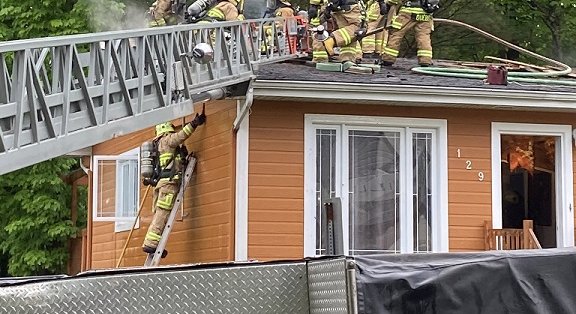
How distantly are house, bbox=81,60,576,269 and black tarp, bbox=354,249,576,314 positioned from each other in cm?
601

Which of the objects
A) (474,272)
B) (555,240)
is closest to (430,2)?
(555,240)

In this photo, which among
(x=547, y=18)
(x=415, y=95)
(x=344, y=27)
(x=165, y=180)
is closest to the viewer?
(x=415, y=95)

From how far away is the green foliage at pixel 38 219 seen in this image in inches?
830

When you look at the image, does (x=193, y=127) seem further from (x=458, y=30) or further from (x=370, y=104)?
(x=458, y=30)

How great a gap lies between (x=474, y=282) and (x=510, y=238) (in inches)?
267

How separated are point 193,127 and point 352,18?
2.53m

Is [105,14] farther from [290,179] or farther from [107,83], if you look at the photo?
[107,83]

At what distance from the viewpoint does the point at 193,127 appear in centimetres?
1112

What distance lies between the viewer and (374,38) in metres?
13.2

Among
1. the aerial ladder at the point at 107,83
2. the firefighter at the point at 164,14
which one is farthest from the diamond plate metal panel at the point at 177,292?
the firefighter at the point at 164,14

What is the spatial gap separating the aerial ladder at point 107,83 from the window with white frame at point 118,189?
378 centimetres

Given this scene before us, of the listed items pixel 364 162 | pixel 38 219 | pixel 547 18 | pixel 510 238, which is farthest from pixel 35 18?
pixel 510 238

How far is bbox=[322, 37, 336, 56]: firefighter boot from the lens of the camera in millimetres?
11954

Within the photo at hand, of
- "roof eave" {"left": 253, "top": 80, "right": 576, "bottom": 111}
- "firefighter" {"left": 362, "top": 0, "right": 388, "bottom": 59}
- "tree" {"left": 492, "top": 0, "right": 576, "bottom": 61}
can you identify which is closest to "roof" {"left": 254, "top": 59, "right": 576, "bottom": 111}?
"roof eave" {"left": 253, "top": 80, "right": 576, "bottom": 111}
